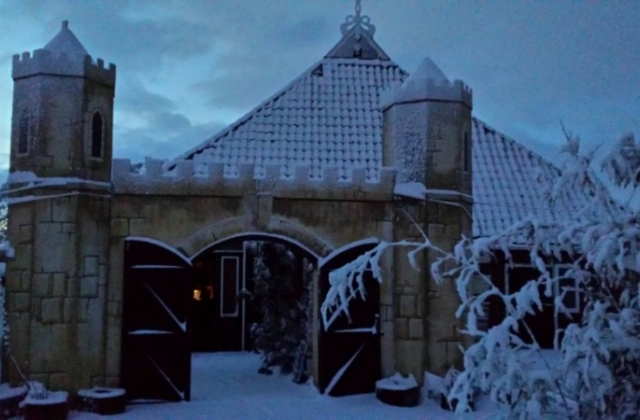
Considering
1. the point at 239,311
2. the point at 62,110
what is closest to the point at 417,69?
the point at 62,110

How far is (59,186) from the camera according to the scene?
9.36m

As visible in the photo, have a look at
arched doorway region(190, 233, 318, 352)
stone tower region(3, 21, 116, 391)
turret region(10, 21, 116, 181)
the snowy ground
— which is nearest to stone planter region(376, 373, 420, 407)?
the snowy ground

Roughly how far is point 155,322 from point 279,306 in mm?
3663

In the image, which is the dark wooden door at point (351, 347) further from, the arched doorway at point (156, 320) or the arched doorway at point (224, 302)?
the arched doorway at point (224, 302)

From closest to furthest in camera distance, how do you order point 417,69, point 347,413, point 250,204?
point 347,413
point 250,204
point 417,69

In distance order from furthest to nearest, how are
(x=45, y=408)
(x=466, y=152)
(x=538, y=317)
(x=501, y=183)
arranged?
(x=501, y=183) → (x=538, y=317) → (x=466, y=152) → (x=45, y=408)

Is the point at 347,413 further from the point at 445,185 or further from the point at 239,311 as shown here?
the point at 239,311

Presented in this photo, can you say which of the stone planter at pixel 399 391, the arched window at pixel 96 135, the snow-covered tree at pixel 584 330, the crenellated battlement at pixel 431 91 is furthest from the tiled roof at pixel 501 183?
the snow-covered tree at pixel 584 330

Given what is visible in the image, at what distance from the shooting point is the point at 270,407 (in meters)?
9.62

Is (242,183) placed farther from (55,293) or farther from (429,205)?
(55,293)

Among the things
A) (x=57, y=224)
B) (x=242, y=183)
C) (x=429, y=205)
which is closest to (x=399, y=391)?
(x=429, y=205)

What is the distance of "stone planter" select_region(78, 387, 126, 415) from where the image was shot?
29.1 ft

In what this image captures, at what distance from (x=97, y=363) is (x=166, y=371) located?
931mm

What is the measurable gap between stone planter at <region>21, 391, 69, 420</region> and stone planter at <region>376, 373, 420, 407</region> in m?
4.19
